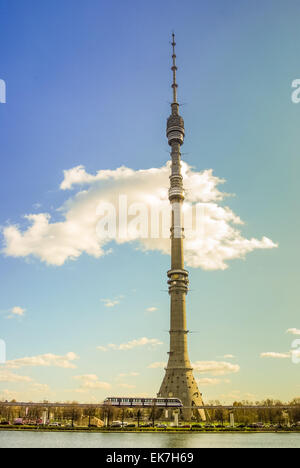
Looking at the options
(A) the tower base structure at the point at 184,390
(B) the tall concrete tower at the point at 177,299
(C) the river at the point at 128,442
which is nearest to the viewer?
(C) the river at the point at 128,442

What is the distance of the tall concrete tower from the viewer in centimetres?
14762

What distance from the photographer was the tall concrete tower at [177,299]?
147625mm

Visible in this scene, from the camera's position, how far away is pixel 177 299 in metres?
157

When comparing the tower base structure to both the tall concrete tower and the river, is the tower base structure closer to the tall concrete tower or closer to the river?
the tall concrete tower

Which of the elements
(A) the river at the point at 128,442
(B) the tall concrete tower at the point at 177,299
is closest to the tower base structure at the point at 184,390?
(B) the tall concrete tower at the point at 177,299

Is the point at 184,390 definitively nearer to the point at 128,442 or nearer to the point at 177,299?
the point at 177,299

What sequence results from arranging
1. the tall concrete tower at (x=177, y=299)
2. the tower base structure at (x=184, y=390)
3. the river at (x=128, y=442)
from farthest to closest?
the tall concrete tower at (x=177, y=299), the tower base structure at (x=184, y=390), the river at (x=128, y=442)

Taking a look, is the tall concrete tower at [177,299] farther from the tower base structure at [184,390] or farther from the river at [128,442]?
the river at [128,442]

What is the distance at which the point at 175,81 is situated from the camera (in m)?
180

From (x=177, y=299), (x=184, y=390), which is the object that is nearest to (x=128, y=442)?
(x=184, y=390)

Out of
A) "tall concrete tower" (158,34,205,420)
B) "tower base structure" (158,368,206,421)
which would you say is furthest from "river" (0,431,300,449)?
"tall concrete tower" (158,34,205,420)
